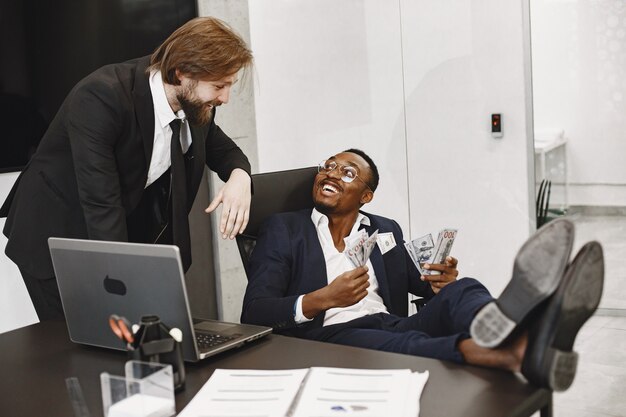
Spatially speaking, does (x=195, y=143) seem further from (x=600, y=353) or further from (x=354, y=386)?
(x=600, y=353)

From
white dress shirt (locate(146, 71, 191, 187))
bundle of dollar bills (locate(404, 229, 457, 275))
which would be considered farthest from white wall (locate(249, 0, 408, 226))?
white dress shirt (locate(146, 71, 191, 187))

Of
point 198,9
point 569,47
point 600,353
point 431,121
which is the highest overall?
point 198,9

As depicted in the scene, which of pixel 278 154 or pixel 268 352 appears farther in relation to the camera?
pixel 278 154

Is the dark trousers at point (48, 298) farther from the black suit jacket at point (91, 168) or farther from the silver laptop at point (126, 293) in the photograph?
the silver laptop at point (126, 293)

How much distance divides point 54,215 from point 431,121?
95.2 inches

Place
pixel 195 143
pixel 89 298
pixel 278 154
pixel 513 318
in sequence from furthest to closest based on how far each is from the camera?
pixel 278 154 → pixel 195 143 → pixel 89 298 → pixel 513 318

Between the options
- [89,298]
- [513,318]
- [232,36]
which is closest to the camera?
[513,318]

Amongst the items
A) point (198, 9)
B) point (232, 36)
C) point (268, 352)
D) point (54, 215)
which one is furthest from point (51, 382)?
point (198, 9)

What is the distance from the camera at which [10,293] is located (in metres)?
3.67

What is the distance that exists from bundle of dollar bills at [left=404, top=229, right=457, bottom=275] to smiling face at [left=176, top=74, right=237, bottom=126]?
770 mm

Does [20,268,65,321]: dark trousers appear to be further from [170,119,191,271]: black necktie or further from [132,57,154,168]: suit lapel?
[132,57,154,168]: suit lapel

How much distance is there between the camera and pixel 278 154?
481 cm

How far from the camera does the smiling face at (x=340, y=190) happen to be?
2.95m

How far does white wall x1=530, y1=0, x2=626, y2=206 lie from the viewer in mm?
4023
